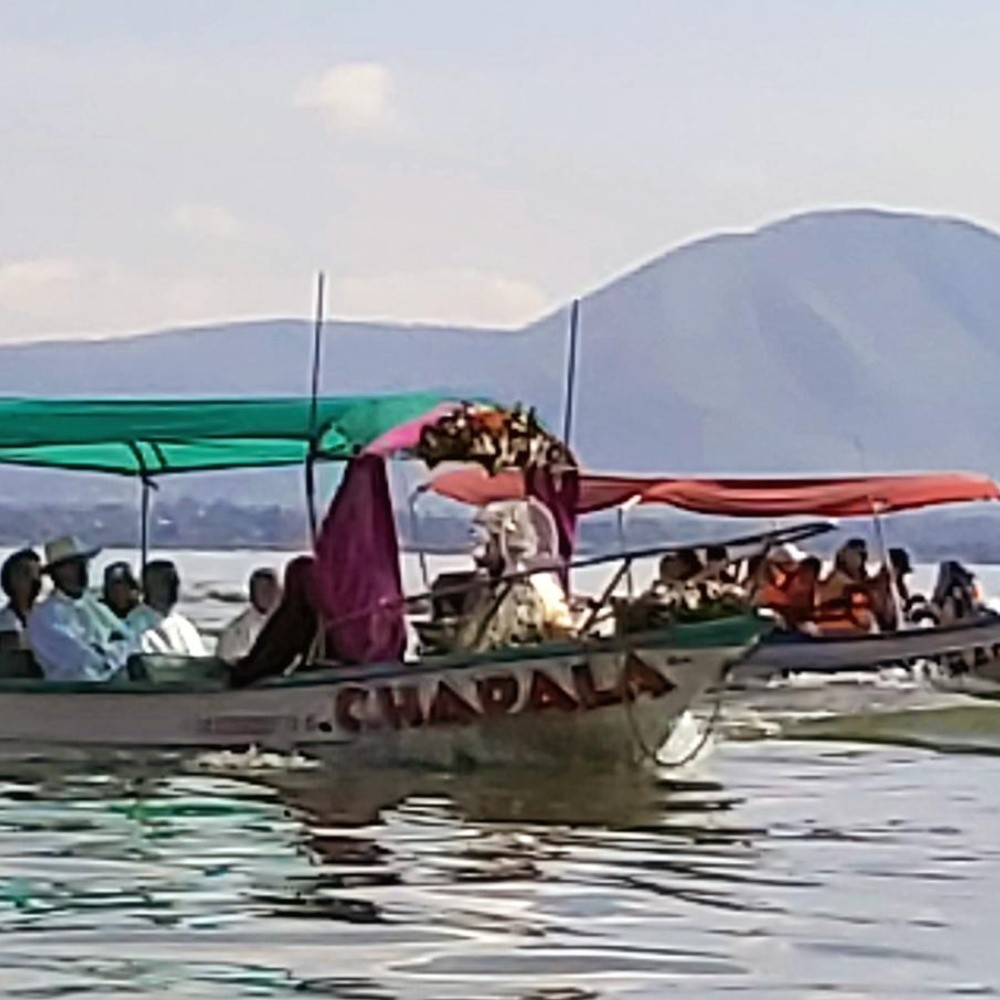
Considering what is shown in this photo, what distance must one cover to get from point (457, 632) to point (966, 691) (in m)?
9.11

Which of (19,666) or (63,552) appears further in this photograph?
(63,552)

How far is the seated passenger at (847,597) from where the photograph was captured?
2650cm

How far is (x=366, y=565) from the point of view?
1797cm

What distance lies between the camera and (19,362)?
3445 inches

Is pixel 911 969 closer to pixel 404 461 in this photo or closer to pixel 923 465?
pixel 404 461

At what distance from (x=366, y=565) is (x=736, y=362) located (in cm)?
11409

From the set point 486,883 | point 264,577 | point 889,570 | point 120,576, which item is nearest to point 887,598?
point 889,570

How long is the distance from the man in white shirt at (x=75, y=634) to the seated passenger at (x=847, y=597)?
869 centimetres

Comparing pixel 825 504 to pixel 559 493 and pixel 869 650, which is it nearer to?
pixel 869 650

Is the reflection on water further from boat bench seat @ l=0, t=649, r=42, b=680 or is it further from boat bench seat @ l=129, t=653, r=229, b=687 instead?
boat bench seat @ l=0, t=649, r=42, b=680

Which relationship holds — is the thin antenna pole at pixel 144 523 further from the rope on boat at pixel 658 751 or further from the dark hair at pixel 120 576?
the rope on boat at pixel 658 751

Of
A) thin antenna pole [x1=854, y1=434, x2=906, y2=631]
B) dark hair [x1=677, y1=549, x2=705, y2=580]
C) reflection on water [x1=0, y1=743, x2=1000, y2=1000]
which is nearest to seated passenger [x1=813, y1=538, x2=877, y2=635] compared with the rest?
thin antenna pole [x1=854, y1=434, x2=906, y2=631]

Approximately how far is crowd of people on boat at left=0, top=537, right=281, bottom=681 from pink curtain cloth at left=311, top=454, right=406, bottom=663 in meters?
0.81

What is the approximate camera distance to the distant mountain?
89.7 m
